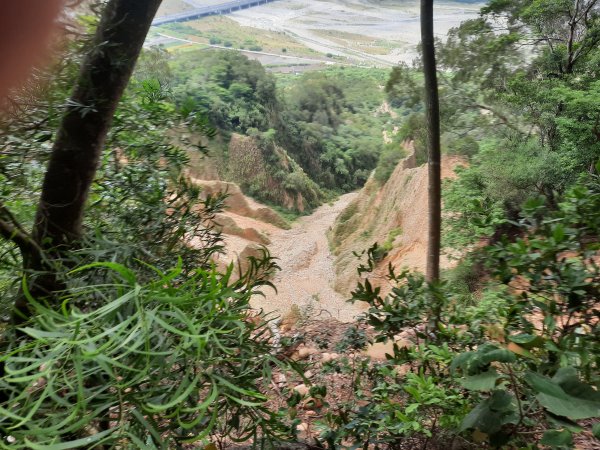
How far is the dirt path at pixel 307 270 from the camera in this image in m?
5.77

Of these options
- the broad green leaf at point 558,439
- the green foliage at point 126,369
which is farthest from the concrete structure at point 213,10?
the broad green leaf at point 558,439

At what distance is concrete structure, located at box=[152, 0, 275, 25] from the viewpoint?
10.8 m

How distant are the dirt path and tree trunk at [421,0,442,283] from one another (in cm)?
250

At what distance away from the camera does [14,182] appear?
2.26 feet

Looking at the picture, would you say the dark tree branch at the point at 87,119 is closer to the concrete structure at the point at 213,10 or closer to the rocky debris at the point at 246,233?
the rocky debris at the point at 246,233

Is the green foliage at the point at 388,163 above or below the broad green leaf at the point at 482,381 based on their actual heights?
below

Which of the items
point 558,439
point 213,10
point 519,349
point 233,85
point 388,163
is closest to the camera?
point 558,439

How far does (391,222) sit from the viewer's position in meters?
6.76

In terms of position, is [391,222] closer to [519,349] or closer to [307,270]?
[307,270]

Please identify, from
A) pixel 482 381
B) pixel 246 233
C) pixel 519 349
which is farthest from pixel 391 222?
pixel 482 381

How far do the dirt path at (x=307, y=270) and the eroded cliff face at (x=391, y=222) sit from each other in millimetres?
228

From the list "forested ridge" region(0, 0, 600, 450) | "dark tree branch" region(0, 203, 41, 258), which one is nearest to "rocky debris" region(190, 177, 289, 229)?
"forested ridge" region(0, 0, 600, 450)

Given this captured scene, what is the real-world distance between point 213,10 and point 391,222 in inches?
315

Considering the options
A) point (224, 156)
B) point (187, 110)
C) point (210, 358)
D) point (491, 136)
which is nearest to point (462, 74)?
point (491, 136)
